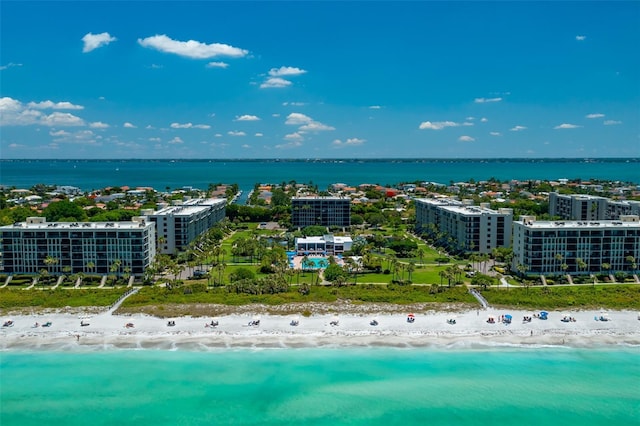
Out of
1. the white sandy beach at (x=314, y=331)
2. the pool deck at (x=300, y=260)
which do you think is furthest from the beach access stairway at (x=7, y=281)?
the pool deck at (x=300, y=260)

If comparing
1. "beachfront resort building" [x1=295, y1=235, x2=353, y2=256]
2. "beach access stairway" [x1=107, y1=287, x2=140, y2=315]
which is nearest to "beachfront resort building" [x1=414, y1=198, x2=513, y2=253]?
"beachfront resort building" [x1=295, y1=235, x2=353, y2=256]

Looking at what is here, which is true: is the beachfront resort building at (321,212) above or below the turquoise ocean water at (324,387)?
above

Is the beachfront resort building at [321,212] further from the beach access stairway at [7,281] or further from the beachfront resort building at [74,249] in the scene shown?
the beach access stairway at [7,281]

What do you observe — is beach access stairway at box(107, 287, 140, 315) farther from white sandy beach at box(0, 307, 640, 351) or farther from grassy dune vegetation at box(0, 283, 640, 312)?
white sandy beach at box(0, 307, 640, 351)

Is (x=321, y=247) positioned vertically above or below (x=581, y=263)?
below

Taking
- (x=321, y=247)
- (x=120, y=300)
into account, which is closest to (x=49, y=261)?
(x=120, y=300)

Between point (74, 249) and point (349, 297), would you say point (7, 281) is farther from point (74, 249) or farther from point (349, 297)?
point (349, 297)
